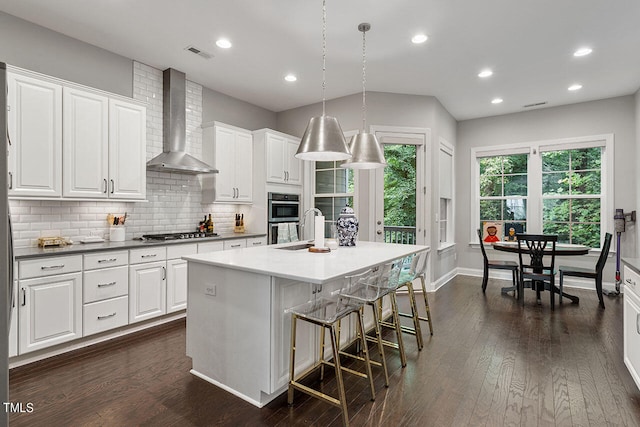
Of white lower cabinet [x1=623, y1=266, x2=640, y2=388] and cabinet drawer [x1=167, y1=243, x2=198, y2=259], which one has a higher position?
cabinet drawer [x1=167, y1=243, x2=198, y2=259]

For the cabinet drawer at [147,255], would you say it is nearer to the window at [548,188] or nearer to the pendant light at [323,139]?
the pendant light at [323,139]

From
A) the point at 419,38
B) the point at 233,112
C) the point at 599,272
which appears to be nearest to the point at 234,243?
the point at 233,112

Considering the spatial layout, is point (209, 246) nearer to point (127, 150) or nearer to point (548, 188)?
point (127, 150)

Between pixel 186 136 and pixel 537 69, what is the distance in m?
4.69

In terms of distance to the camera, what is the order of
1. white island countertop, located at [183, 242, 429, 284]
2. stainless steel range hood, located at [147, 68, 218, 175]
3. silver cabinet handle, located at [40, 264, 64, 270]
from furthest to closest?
stainless steel range hood, located at [147, 68, 218, 175] → silver cabinet handle, located at [40, 264, 64, 270] → white island countertop, located at [183, 242, 429, 284]

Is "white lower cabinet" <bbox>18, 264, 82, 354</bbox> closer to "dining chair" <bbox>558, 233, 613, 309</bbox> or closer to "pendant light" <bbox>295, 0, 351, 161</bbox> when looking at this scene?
"pendant light" <bbox>295, 0, 351, 161</bbox>

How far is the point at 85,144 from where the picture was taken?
332cm

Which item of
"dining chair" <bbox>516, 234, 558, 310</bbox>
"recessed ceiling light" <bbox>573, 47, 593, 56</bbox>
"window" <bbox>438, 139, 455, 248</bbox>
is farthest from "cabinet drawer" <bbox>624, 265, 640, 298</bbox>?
"window" <bbox>438, 139, 455, 248</bbox>

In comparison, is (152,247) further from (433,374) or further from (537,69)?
(537,69)

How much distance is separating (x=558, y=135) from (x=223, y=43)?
5501mm

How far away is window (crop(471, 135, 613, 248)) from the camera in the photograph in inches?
214

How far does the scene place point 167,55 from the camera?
3906mm

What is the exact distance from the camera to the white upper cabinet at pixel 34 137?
112 inches

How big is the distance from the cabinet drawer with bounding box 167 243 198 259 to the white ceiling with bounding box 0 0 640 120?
2223 mm
